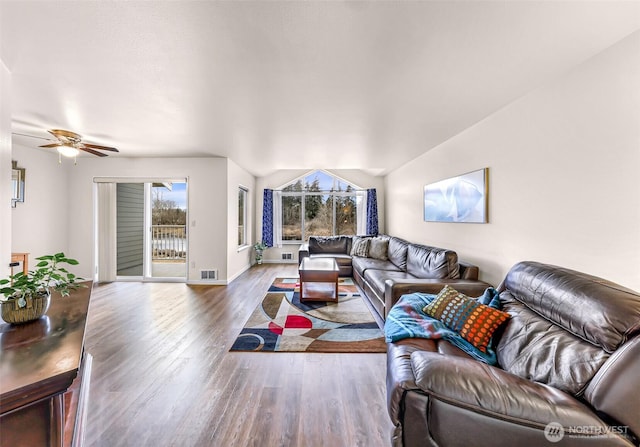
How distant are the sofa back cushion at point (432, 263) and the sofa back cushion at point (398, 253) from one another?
0.20m

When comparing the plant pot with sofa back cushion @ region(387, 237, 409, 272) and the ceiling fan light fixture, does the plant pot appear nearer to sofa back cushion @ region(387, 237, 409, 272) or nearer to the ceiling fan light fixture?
the ceiling fan light fixture

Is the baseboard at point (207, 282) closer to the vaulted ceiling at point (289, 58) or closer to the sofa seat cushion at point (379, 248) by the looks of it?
the vaulted ceiling at point (289, 58)

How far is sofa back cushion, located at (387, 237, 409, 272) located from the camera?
14.3 feet

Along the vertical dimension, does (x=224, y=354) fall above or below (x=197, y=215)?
below

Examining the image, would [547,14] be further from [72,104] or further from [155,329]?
[155,329]

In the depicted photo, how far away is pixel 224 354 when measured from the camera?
237 cm

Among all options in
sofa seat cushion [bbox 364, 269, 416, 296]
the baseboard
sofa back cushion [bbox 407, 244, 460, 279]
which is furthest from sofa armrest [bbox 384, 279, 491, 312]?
the baseboard

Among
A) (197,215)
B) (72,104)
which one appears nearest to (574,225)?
(72,104)

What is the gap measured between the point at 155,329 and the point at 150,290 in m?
1.86

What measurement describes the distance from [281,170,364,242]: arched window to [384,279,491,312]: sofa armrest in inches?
176

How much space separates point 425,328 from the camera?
1.81 metres

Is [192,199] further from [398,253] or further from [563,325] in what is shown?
[563,325]

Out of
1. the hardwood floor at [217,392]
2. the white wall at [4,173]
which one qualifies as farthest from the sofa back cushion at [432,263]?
the white wall at [4,173]

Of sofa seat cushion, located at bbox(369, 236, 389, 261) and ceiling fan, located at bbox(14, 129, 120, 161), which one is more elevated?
ceiling fan, located at bbox(14, 129, 120, 161)
